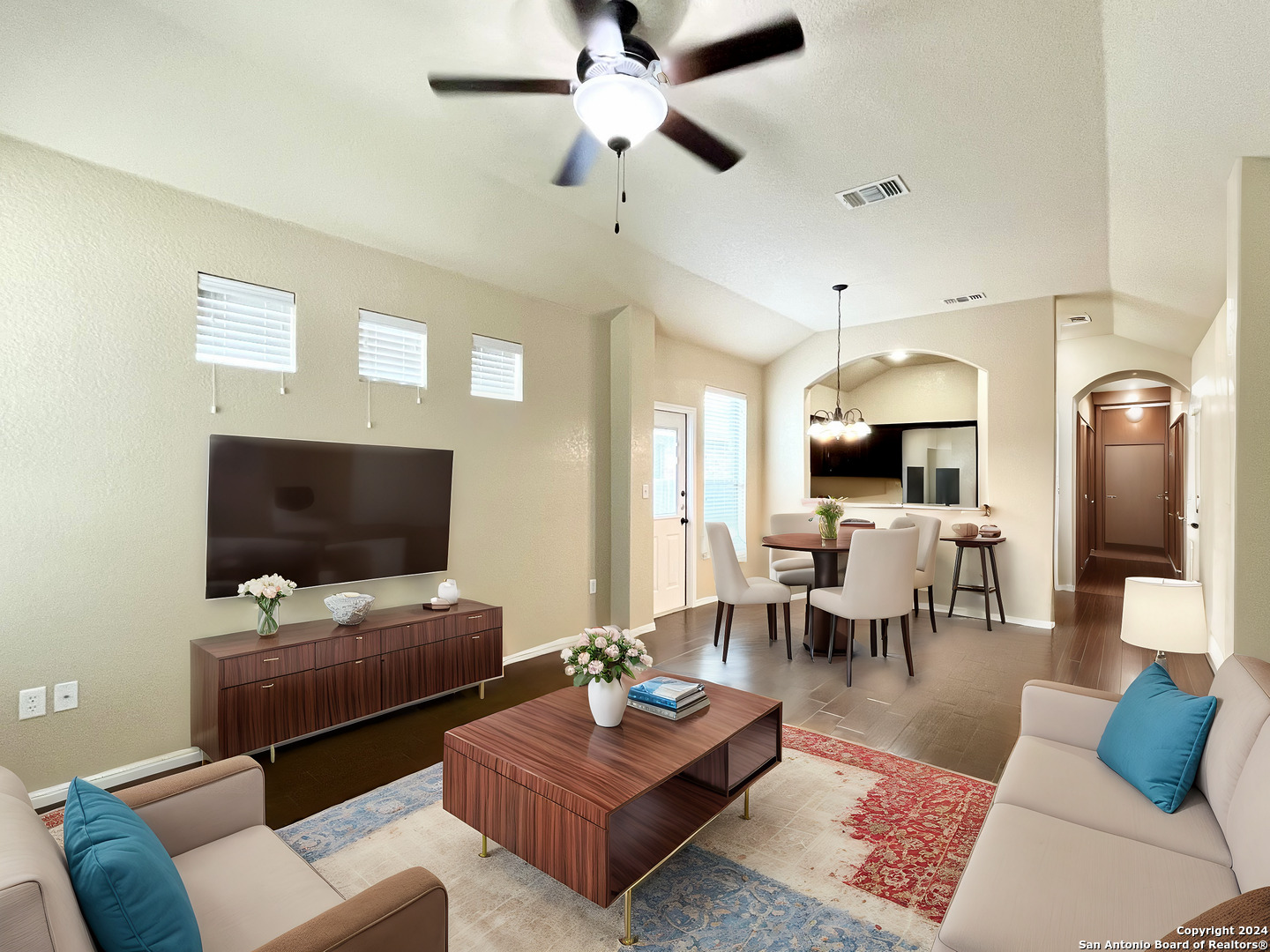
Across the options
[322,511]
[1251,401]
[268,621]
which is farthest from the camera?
[322,511]

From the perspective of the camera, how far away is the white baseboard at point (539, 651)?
4.65m

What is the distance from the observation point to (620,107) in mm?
2037

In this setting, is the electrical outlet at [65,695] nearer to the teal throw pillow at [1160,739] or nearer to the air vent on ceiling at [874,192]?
the teal throw pillow at [1160,739]

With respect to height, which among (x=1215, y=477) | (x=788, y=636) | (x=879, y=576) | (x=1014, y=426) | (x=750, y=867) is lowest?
(x=750, y=867)

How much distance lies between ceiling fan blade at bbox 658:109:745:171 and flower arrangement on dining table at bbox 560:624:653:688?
6.27 ft

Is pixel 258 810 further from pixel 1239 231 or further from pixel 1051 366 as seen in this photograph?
pixel 1051 366

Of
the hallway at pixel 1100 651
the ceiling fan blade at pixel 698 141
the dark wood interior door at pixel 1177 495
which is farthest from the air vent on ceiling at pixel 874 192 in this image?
the dark wood interior door at pixel 1177 495

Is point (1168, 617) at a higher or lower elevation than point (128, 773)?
higher

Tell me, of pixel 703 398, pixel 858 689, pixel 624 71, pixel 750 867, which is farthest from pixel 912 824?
pixel 703 398

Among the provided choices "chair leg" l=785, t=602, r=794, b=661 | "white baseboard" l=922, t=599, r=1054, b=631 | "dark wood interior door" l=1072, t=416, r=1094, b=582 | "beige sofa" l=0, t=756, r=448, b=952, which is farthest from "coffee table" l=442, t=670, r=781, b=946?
"dark wood interior door" l=1072, t=416, r=1094, b=582

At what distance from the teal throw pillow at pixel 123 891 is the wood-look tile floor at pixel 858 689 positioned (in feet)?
5.12

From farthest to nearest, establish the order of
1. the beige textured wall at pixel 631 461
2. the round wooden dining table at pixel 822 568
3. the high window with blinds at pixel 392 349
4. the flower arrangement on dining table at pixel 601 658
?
the beige textured wall at pixel 631 461 < the round wooden dining table at pixel 822 568 < the high window with blinds at pixel 392 349 < the flower arrangement on dining table at pixel 601 658

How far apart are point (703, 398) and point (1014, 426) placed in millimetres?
2879

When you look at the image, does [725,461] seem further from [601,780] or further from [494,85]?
[601,780]
